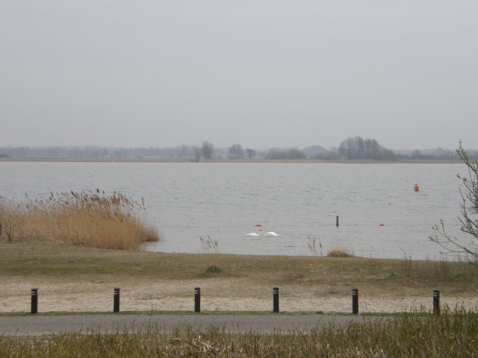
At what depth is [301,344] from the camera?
24.6ft

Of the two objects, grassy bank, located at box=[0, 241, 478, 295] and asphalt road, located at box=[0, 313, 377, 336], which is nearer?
asphalt road, located at box=[0, 313, 377, 336]

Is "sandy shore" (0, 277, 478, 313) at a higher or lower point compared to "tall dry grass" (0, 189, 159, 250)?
lower

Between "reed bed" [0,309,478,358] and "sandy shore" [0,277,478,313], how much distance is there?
533 cm

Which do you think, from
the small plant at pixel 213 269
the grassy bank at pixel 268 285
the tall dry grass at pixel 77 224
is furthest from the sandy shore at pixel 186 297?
the tall dry grass at pixel 77 224

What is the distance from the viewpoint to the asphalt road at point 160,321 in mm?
11875

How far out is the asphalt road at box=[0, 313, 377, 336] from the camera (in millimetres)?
11875

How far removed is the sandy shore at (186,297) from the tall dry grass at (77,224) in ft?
28.7

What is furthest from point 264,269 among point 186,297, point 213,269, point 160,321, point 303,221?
point 303,221

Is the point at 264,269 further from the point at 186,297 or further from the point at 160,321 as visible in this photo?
the point at 160,321

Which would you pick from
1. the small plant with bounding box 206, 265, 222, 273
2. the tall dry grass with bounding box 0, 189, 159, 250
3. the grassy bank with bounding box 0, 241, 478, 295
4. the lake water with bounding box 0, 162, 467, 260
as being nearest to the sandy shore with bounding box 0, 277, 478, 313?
the grassy bank with bounding box 0, 241, 478, 295

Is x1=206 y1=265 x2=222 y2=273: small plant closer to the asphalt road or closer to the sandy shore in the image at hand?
the sandy shore

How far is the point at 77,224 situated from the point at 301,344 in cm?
2176

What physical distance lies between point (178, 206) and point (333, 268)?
121ft

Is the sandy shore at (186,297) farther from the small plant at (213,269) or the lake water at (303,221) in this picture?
the lake water at (303,221)
